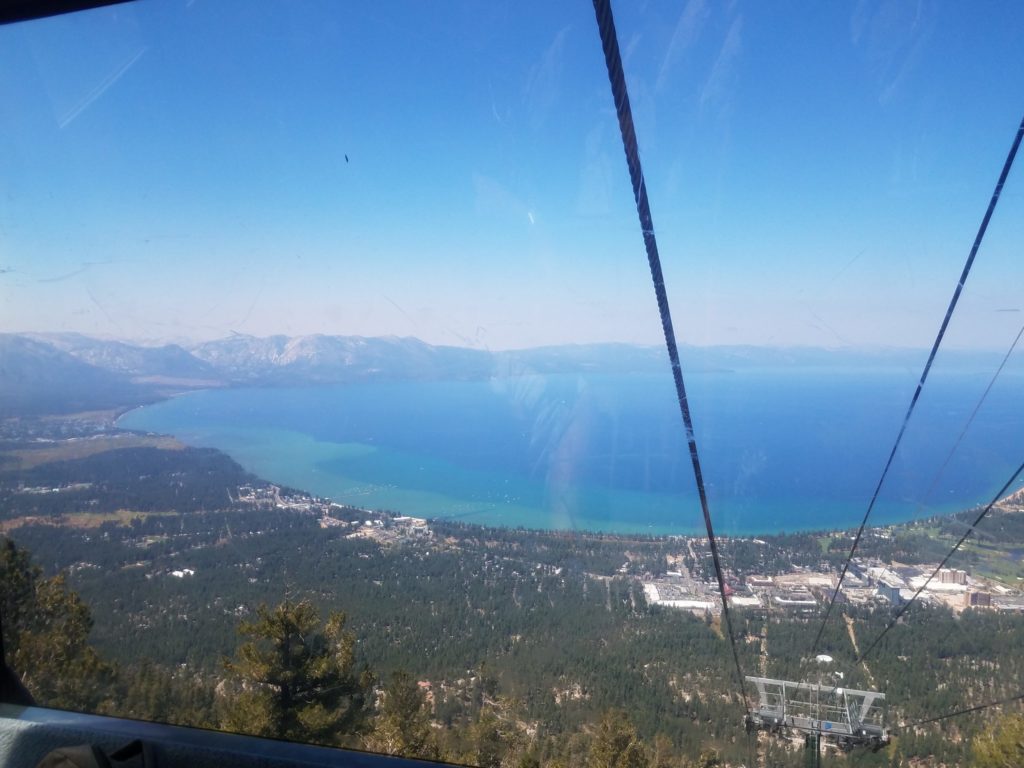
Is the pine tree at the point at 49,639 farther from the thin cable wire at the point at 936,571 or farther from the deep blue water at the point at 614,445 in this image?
the thin cable wire at the point at 936,571

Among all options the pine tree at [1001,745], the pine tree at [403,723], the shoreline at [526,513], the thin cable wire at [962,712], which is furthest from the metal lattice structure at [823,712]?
the pine tree at [403,723]

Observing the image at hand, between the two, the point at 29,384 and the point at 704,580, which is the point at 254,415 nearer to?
the point at 29,384

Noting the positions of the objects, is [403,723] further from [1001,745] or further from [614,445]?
[614,445]

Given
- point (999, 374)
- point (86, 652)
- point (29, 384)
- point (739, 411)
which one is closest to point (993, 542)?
point (999, 374)

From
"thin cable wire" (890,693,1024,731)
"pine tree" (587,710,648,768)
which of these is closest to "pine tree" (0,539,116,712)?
"pine tree" (587,710,648,768)

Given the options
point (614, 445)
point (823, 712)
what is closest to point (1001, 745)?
point (823, 712)
